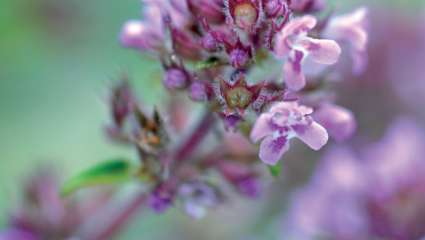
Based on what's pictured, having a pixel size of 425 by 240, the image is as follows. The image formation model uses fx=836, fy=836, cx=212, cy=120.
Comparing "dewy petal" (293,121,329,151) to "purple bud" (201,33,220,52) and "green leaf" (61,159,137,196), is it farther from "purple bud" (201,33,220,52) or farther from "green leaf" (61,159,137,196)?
"green leaf" (61,159,137,196)

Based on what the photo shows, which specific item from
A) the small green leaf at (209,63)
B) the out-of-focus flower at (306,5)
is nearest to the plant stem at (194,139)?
the small green leaf at (209,63)

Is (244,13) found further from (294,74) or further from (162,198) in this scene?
(162,198)

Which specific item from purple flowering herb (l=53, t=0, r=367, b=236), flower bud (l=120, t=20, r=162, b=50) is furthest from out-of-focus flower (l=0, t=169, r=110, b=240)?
flower bud (l=120, t=20, r=162, b=50)

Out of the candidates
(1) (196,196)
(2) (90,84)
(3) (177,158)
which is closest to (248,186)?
(1) (196,196)

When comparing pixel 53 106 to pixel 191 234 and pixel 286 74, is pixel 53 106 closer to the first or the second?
pixel 191 234

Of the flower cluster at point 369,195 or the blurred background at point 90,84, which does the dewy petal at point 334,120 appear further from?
the blurred background at point 90,84
